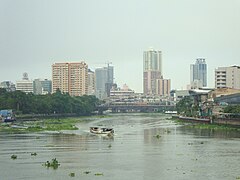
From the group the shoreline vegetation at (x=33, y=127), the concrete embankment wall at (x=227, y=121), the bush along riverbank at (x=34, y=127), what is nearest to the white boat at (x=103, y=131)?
the shoreline vegetation at (x=33, y=127)

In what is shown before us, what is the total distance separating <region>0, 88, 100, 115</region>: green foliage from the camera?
12144 centimetres

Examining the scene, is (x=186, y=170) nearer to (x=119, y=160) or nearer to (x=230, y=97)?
(x=119, y=160)

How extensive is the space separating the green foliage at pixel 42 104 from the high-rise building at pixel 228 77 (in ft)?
131

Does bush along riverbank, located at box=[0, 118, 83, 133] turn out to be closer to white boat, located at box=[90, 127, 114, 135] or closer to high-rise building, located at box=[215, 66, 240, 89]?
white boat, located at box=[90, 127, 114, 135]

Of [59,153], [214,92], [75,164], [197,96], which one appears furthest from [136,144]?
[197,96]

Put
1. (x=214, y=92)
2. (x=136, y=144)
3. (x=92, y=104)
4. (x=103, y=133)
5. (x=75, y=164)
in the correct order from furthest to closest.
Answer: (x=92, y=104)
(x=214, y=92)
(x=103, y=133)
(x=136, y=144)
(x=75, y=164)

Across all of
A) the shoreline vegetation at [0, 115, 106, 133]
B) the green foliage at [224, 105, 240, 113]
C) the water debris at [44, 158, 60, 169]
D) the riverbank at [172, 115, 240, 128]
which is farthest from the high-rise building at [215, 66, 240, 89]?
the water debris at [44, 158, 60, 169]

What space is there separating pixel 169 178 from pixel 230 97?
7746cm

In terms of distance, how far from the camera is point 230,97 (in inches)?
4220

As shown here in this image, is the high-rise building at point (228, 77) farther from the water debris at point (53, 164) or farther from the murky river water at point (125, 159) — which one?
the water debris at point (53, 164)

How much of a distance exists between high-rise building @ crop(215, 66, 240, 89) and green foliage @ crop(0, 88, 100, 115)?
39.9 meters

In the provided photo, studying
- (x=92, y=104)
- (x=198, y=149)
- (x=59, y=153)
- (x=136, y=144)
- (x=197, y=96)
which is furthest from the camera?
(x=92, y=104)

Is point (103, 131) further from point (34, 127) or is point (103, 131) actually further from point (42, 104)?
point (42, 104)

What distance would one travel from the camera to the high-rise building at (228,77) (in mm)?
→ 159000
